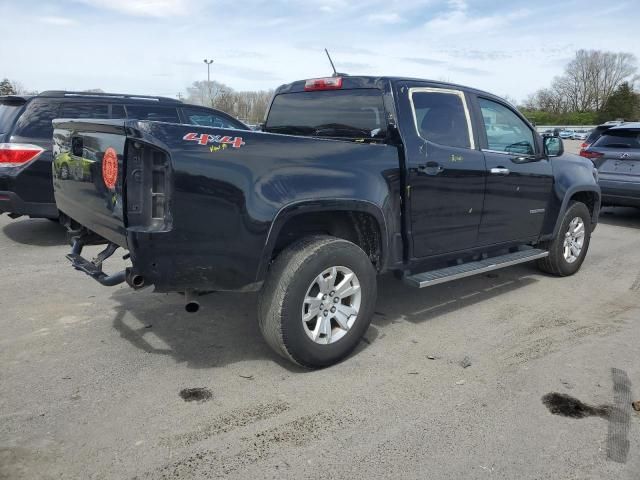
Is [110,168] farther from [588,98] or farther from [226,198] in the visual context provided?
[588,98]

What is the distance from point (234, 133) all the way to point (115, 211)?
85cm

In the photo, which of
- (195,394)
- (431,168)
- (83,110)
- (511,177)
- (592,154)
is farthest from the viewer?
(592,154)

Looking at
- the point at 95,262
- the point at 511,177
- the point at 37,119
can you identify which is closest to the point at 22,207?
the point at 37,119

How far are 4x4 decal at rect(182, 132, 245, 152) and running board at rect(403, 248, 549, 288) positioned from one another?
5.83ft

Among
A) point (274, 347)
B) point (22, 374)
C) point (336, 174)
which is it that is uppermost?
point (336, 174)

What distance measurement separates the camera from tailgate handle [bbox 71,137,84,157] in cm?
363

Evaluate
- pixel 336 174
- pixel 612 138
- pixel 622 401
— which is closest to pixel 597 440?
pixel 622 401

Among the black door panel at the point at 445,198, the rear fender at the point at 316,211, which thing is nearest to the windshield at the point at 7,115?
the rear fender at the point at 316,211

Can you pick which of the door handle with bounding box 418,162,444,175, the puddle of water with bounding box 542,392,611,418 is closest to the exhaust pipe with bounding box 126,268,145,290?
the door handle with bounding box 418,162,444,175

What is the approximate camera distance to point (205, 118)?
8273 mm

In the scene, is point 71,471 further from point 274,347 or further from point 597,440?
point 597,440

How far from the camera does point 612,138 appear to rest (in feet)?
32.0

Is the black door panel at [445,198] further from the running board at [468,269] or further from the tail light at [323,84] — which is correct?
the tail light at [323,84]

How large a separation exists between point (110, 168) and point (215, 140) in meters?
0.68
